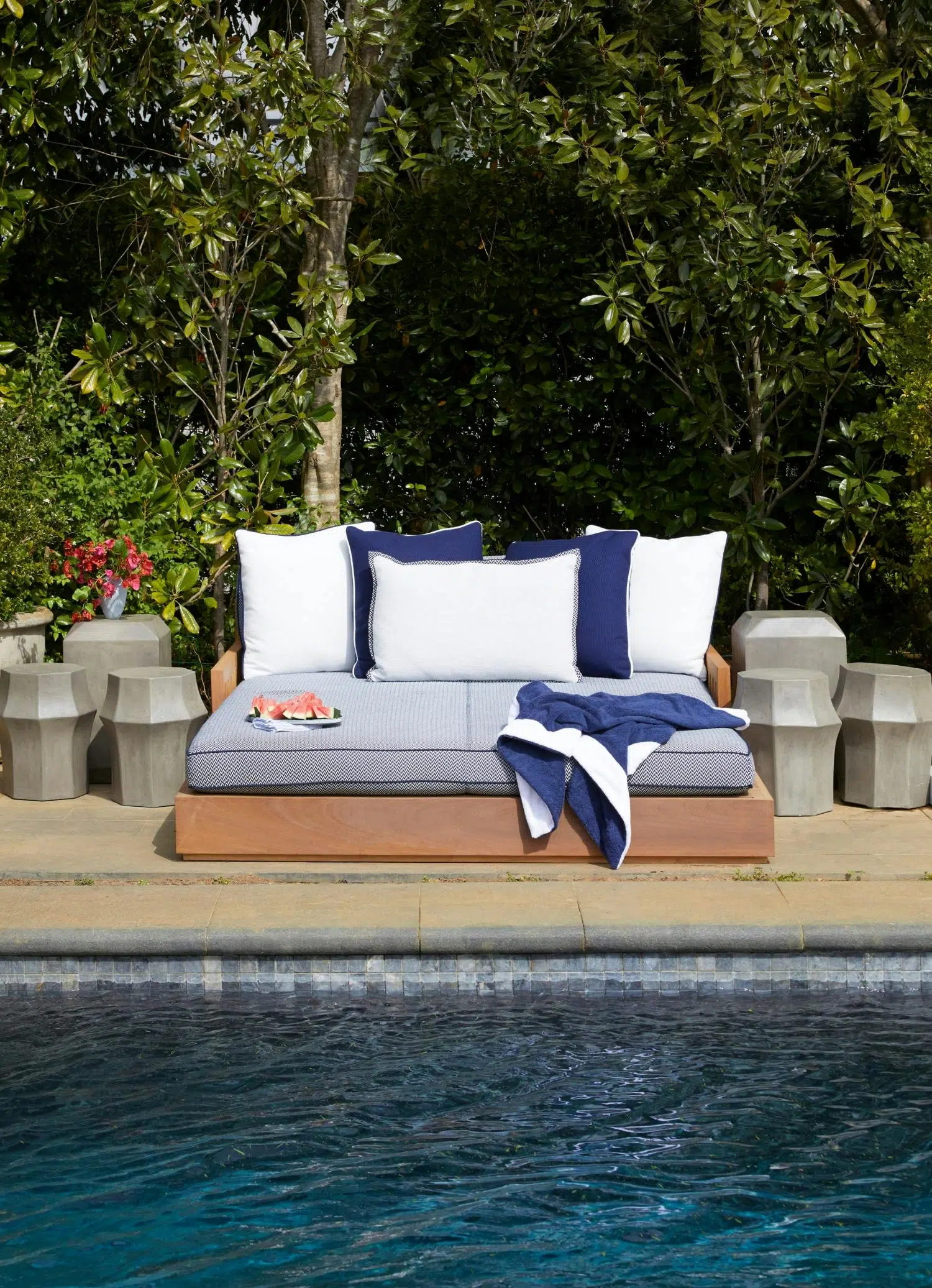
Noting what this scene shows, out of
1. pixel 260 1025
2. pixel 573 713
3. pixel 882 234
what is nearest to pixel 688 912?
pixel 573 713

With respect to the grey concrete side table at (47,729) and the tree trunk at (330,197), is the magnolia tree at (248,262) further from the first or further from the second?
the grey concrete side table at (47,729)

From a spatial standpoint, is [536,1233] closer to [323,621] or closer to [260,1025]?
[260,1025]

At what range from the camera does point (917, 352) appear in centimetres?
600

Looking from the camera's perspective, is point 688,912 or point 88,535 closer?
point 688,912

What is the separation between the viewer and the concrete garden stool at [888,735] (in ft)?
16.3

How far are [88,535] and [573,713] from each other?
304 centimetres

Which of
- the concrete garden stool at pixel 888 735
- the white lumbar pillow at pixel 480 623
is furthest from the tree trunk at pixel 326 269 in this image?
the concrete garden stool at pixel 888 735

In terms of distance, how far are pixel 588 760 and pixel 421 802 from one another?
540 mm

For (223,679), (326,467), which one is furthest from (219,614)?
(223,679)

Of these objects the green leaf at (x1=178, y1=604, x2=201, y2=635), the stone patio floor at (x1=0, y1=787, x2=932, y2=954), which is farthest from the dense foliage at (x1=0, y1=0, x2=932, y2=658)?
the stone patio floor at (x1=0, y1=787, x2=932, y2=954)

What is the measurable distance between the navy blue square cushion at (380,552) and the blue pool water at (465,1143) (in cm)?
183

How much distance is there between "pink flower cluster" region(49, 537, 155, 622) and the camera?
20.5 ft

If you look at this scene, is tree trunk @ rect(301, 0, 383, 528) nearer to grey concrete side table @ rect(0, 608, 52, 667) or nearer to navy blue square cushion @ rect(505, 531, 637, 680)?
grey concrete side table @ rect(0, 608, 52, 667)

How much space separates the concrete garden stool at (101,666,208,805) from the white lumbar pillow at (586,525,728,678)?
167 cm
